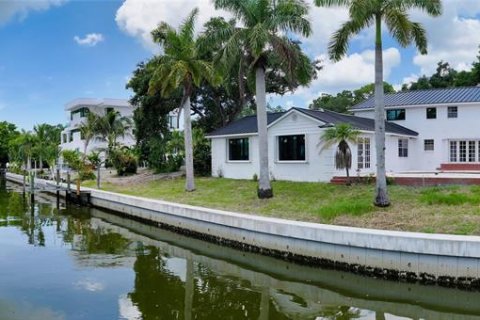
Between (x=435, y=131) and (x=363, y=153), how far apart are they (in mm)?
7947

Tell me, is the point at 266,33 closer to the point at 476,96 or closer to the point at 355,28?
the point at 355,28

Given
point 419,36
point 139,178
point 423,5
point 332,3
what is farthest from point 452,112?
point 139,178

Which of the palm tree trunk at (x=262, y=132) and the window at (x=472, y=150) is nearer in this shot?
the palm tree trunk at (x=262, y=132)

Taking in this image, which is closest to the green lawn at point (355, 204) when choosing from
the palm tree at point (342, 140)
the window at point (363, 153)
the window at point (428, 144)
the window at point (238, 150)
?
the palm tree at point (342, 140)

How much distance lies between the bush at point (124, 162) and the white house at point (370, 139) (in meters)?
10.5

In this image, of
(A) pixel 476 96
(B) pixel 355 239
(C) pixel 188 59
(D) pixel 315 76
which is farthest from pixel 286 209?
(D) pixel 315 76

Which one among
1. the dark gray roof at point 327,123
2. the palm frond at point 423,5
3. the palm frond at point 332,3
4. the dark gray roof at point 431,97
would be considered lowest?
the dark gray roof at point 327,123

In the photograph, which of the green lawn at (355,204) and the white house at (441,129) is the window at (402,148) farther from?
the green lawn at (355,204)

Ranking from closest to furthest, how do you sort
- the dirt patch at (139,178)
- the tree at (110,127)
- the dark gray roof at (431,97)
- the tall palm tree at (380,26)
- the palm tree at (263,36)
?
the tall palm tree at (380,26) → the palm tree at (263,36) → the dark gray roof at (431,97) → the dirt patch at (139,178) → the tree at (110,127)

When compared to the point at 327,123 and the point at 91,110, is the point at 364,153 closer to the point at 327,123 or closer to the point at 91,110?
the point at 327,123

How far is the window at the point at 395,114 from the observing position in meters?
29.2

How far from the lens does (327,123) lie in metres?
21.4

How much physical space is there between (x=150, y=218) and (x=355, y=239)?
11.6 m

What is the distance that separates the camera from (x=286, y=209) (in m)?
16.9
